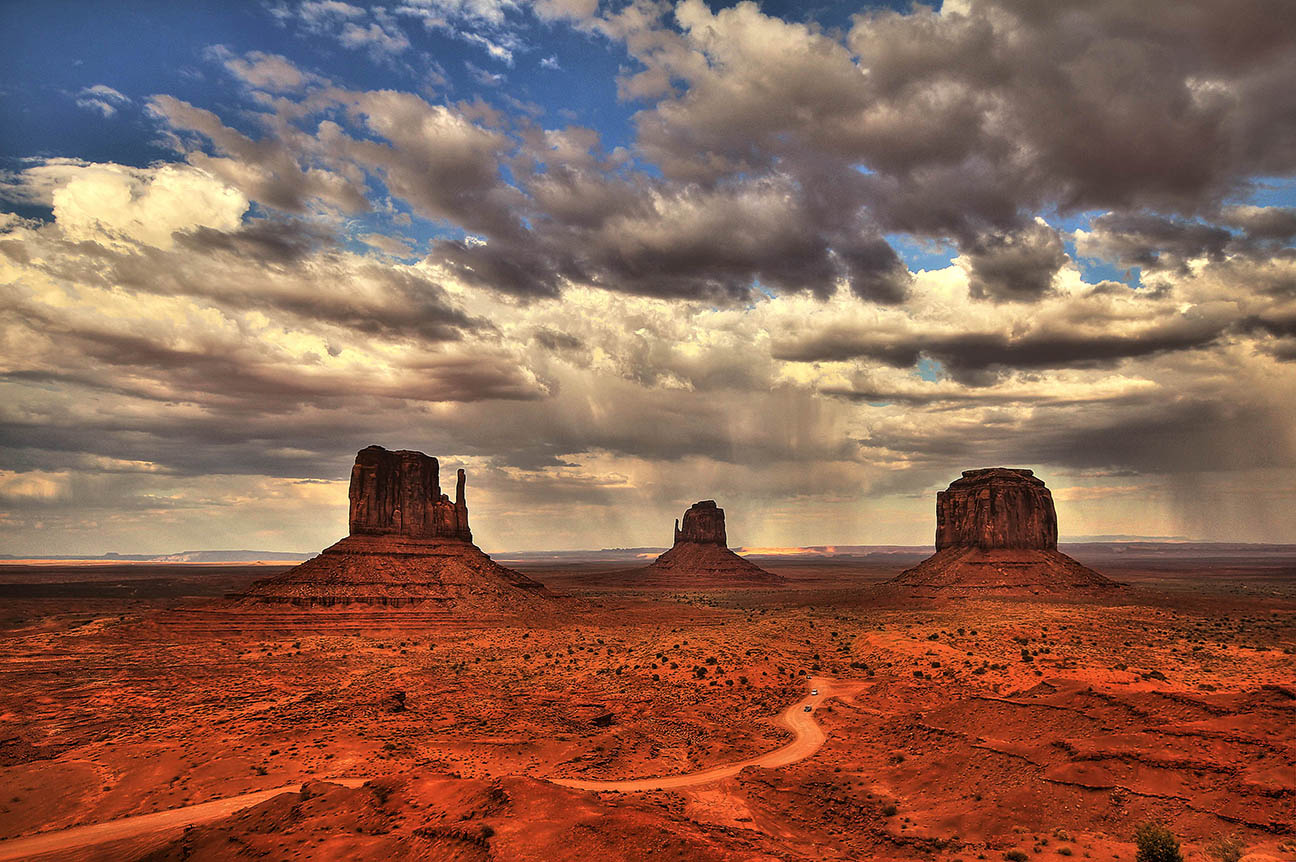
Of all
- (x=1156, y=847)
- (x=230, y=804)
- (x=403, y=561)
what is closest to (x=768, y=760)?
(x=1156, y=847)

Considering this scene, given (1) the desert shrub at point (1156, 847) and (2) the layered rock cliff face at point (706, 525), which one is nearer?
(1) the desert shrub at point (1156, 847)

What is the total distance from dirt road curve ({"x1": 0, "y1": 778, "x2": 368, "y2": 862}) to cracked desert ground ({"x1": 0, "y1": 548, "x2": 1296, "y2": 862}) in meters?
0.14

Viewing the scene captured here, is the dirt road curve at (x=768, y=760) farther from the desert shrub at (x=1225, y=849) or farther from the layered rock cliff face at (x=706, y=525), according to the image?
the layered rock cliff face at (x=706, y=525)

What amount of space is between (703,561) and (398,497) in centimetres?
10166

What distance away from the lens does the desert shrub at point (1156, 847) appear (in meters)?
20.6

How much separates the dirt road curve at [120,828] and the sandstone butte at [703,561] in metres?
144

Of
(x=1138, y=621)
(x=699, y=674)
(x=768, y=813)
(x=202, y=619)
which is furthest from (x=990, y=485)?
(x=202, y=619)

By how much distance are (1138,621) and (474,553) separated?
83.5 m

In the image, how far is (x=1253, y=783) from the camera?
83.6ft

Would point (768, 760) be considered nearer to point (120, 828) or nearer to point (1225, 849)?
point (1225, 849)

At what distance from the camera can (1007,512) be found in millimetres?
111500

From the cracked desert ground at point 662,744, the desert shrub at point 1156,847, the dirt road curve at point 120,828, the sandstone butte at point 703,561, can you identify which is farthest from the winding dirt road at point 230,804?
the sandstone butte at point 703,561

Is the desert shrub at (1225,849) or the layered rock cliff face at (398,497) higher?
the layered rock cliff face at (398,497)

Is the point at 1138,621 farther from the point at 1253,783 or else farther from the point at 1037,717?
the point at 1253,783
